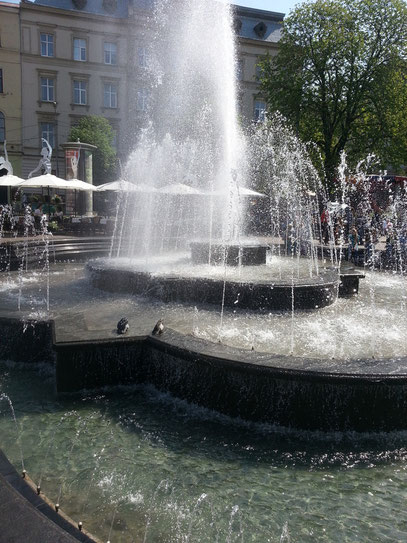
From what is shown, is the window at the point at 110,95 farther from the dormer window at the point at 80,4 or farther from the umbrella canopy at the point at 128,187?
the umbrella canopy at the point at 128,187

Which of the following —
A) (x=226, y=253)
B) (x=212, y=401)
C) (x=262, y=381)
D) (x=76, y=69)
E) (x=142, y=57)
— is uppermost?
(x=142, y=57)

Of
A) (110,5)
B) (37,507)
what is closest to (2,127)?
(110,5)

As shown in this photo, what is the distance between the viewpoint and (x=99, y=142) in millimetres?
32750

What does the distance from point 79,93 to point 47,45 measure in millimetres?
4080

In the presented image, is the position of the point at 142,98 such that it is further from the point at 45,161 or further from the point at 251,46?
the point at 45,161

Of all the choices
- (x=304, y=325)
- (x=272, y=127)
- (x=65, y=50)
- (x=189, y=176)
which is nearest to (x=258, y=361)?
(x=304, y=325)

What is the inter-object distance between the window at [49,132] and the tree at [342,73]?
800 inches

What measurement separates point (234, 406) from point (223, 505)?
146 cm

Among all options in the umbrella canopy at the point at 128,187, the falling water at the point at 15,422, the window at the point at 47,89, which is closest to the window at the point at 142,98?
the window at the point at 47,89

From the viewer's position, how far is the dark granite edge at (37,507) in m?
2.55

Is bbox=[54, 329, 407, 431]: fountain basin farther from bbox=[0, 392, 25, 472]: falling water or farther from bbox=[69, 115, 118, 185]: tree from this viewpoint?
bbox=[69, 115, 118, 185]: tree

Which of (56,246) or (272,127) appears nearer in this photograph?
(56,246)

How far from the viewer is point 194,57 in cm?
2070

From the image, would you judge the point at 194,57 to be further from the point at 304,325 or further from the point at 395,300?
the point at 304,325
